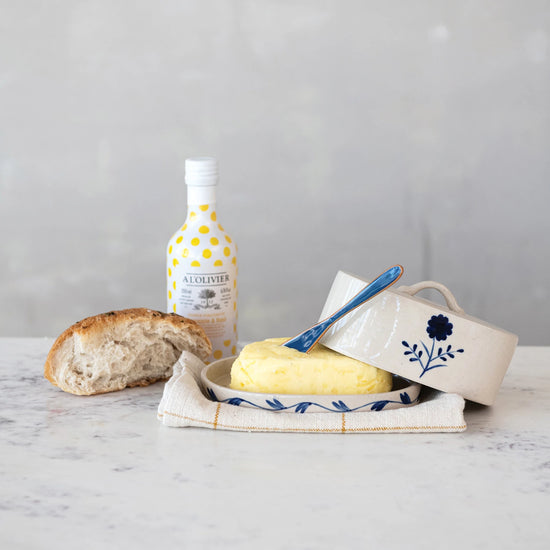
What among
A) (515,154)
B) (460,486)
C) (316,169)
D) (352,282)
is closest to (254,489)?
(460,486)

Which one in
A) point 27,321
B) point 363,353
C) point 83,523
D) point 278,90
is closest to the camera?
point 83,523

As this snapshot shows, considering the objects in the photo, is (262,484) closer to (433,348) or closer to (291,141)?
(433,348)

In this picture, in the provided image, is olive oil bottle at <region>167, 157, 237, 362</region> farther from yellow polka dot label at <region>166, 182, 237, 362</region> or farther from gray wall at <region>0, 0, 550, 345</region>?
gray wall at <region>0, 0, 550, 345</region>

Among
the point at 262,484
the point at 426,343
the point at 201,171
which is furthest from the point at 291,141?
the point at 262,484

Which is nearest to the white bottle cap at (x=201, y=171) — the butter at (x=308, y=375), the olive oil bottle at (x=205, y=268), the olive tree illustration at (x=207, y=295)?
the olive oil bottle at (x=205, y=268)

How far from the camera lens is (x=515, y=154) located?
8.41ft

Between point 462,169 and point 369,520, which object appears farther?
point 462,169

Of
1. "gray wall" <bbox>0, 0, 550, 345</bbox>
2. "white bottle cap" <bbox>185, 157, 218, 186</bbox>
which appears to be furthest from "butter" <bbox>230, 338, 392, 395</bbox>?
"gray wall" <bbox>0, 0, 550, 345</bbox>

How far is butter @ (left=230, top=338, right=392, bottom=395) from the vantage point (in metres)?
0.84

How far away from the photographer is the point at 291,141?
2.57 meters

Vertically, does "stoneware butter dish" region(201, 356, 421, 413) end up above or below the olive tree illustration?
below

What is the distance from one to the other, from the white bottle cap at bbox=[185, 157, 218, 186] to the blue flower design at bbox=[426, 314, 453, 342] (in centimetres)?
40

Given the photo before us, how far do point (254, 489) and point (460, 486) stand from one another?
0.63ft

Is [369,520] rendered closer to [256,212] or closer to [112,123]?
[256,212]
